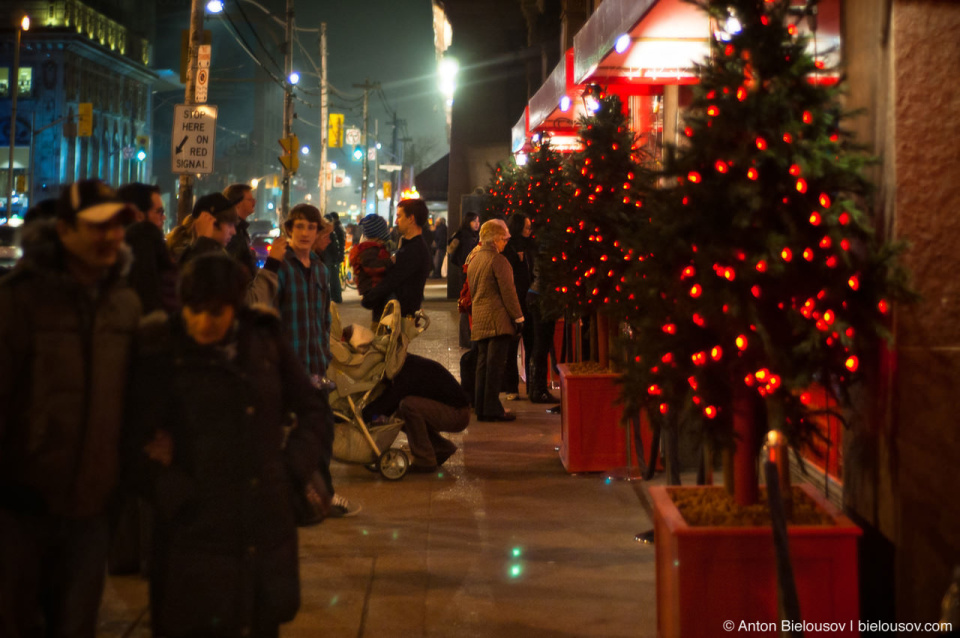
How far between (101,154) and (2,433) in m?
75.4

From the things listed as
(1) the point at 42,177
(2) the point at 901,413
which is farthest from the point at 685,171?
(1) the point at 42,177

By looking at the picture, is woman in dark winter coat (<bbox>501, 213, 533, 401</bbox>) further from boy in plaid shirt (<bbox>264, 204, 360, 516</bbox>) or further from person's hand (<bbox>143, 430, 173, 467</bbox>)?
person's hand (<bbox>143, 430, 173, 467</bbox>)

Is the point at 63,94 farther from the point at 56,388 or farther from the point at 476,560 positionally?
the point at 56,388

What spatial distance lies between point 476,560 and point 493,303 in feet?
14.0

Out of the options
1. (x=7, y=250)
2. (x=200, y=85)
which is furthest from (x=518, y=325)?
(x=7, y=250)

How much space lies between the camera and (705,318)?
156 inches

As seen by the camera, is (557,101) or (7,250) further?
(7,250)

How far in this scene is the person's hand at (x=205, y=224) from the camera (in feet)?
19.5

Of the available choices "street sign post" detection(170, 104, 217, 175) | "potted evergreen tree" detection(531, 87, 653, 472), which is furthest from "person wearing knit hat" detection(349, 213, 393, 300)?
"street sign post" detection(170, 104, 217, 175)

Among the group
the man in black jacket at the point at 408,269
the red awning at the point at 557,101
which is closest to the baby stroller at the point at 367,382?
the man in black jacket at the point at 408,269

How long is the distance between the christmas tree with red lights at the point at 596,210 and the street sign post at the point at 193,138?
24.7 ft

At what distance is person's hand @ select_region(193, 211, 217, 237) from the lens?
19.5 feet

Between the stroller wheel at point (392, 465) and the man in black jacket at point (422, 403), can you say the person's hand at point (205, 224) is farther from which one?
the stroller wheel at point (392, 465)

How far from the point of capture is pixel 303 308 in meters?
6.12
